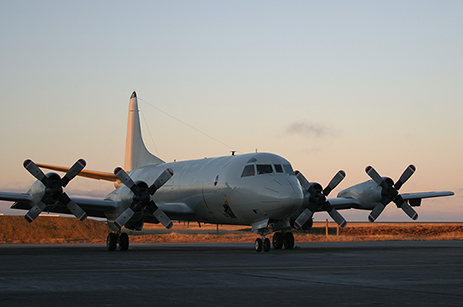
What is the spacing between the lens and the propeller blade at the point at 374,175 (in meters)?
25.6

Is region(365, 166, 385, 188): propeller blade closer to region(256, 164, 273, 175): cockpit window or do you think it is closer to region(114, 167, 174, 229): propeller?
region(256, 164, 273, 175): cockpit window

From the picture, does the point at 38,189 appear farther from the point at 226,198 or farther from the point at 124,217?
the point at 226,198

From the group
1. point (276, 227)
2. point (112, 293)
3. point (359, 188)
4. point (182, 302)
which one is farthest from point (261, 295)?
point (359, 188)

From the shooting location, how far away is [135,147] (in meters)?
36.9

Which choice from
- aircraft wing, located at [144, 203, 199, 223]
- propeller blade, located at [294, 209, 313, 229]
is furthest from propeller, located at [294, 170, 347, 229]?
aircraft wing, located at [144, 203, 199, 223]

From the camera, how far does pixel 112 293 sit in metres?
8.54

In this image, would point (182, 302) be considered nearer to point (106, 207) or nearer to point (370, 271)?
point (370, 271)

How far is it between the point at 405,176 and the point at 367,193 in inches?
79.1

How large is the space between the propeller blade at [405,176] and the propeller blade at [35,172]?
51.6 feet

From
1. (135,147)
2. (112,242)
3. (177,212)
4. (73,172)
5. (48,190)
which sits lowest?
(112,242)

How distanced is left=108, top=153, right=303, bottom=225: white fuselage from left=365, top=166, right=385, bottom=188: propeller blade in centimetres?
496

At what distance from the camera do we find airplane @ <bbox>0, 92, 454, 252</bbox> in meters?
21.4

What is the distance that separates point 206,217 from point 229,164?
2991 millimetres

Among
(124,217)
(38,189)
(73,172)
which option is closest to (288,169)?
(124,217)
